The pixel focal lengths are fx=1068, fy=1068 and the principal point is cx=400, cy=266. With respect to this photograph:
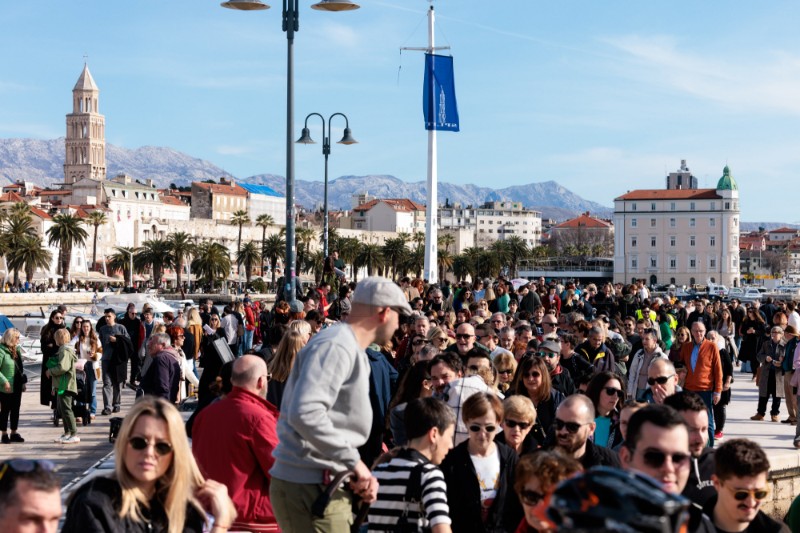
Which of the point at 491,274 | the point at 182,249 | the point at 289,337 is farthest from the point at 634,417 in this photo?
the point at 491,274

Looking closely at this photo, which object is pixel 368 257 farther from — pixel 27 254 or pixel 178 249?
pixel 27 254

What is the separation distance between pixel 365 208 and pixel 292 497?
17926 centimetres

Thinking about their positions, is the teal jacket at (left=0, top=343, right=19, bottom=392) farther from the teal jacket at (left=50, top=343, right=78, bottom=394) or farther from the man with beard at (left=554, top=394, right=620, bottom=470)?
the man with beard at (left=554, top=394, right=620, bottom=470)

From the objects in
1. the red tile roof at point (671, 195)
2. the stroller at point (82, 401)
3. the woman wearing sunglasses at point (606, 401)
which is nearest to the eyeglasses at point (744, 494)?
the woman wearing sunglasses at point (606, 401)

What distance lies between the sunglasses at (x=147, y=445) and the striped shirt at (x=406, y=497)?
145 centimetres

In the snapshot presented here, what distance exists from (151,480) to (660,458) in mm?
1850

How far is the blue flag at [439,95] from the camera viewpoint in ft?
108

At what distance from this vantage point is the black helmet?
6.65 ft

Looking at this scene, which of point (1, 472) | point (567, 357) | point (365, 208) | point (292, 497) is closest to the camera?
point (1, 472)

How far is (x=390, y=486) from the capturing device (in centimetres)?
507

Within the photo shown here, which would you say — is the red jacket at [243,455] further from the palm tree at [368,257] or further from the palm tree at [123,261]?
the palm tree at [368,257]

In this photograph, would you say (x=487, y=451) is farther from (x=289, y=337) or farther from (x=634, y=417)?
(x=289, y=337)

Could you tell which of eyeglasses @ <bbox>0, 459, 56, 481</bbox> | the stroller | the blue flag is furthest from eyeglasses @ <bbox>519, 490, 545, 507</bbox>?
the blue flag

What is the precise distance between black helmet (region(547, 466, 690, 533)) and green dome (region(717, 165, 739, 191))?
511 feet
